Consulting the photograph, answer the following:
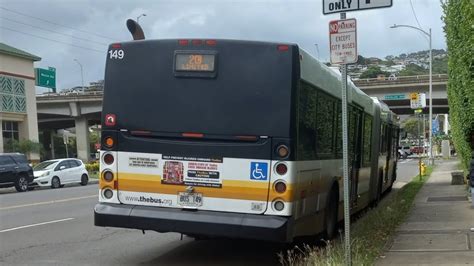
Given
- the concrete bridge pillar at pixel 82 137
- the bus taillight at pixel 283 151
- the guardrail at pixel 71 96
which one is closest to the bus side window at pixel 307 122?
the bus taillight at pixel 283 151

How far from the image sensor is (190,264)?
8.11 m

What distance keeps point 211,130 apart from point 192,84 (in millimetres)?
656

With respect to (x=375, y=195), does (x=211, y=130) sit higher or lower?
higher

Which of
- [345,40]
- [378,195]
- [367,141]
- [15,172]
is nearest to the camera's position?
[345,40]

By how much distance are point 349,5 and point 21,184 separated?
912 inches

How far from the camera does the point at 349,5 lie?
6773 millimetres

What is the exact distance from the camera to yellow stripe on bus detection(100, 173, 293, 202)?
709 cm

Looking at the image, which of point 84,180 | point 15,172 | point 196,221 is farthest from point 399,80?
point 196,221

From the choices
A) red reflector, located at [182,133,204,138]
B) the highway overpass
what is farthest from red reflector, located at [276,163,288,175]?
the highway overpass

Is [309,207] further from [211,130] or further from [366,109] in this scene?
[366,109]

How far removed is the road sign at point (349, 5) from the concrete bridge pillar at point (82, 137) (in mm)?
70681

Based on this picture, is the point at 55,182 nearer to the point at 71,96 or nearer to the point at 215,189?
the point at 215,189

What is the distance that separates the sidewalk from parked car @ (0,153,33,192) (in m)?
18.5

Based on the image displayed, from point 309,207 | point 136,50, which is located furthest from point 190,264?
point 136,50
